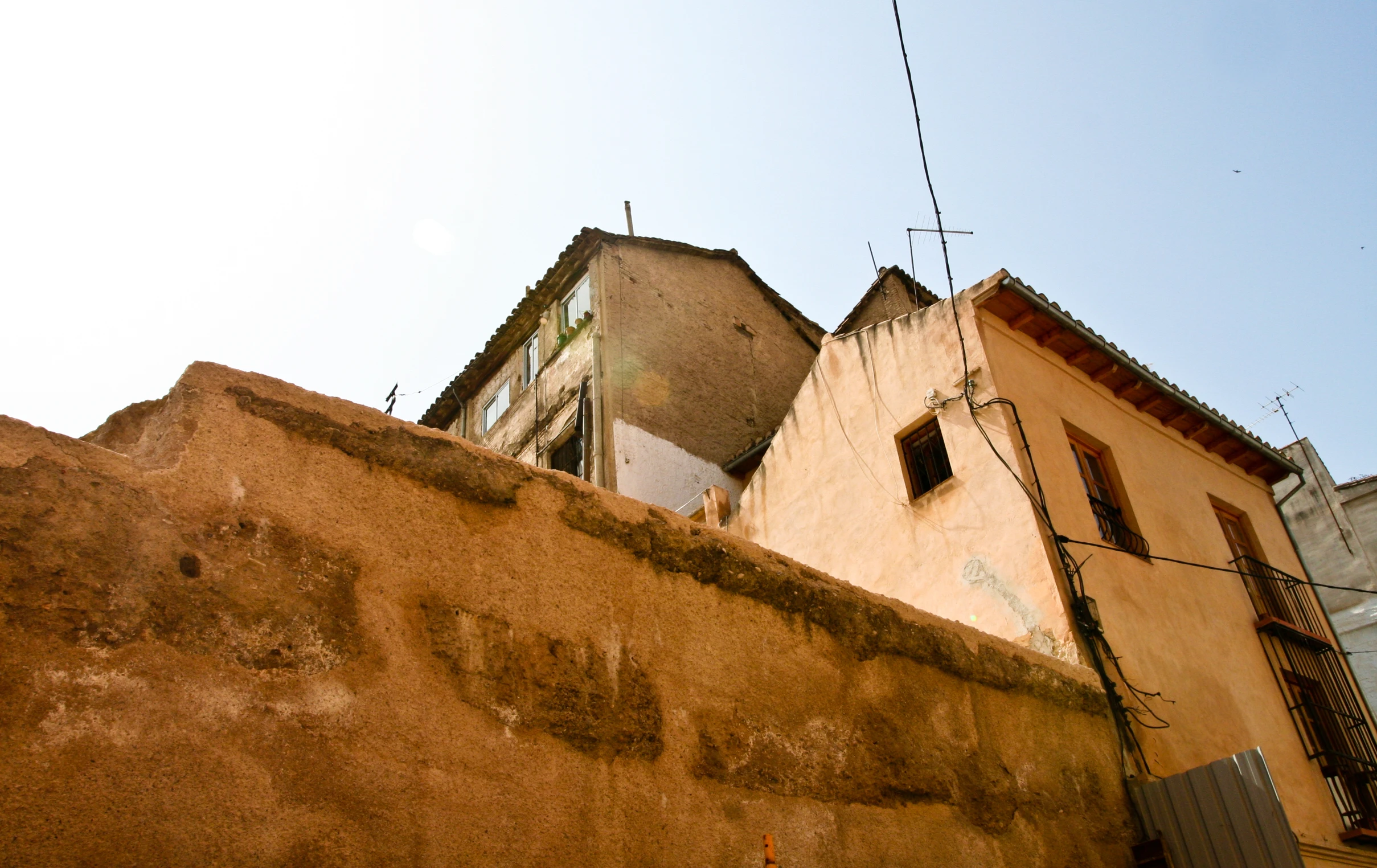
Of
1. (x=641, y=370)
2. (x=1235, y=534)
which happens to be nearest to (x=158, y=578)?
(x=1235, y=534)

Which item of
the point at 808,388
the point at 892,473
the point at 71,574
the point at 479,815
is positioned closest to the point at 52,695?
the point at 71,574

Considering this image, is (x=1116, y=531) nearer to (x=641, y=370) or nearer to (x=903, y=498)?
(x=903, y=498)

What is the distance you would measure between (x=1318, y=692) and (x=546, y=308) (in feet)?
39.5

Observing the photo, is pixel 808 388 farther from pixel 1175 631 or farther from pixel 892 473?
pixel 1175 631

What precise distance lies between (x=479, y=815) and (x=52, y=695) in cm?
112

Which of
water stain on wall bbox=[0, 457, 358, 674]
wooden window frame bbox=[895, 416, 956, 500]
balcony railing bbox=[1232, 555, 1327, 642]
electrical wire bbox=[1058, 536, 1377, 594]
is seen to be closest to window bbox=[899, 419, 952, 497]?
wooden window frame bbox=[895, 416, 956, 500]

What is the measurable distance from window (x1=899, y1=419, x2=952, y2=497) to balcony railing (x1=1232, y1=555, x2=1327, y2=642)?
127 inches

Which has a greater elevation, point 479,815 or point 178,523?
point 178,523

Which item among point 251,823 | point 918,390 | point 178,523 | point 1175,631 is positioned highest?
point 918,390

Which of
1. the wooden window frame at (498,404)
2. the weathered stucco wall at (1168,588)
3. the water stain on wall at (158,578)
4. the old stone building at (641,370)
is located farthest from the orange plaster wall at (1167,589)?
the wooden window frame at (498,404)

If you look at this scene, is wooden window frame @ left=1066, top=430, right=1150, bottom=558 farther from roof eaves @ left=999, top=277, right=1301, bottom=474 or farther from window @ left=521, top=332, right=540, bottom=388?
window @ left=521, top=332, right=540, bottom=388

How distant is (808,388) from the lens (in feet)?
34.0

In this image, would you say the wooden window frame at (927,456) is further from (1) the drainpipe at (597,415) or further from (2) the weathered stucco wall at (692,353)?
(2) the weathered stucco wall at (692,353)

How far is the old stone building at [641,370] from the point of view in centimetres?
1412
